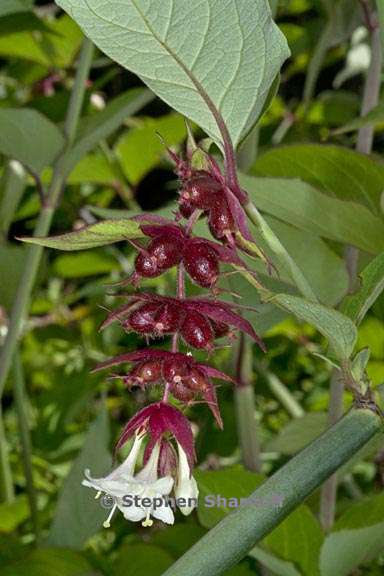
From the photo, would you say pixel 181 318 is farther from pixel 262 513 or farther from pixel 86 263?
pixel 86 263

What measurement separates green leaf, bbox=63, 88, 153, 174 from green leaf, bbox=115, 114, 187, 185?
0.21 meters

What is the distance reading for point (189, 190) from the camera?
289mm

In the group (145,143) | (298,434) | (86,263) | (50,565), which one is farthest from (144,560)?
(86,263)

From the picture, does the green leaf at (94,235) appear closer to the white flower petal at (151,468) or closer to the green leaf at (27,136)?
the white flower petal at (151,468)

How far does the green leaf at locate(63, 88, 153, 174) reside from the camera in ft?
1.88

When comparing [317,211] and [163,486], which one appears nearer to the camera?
[163,486]

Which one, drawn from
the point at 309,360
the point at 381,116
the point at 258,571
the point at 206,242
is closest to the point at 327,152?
the point at 381,116

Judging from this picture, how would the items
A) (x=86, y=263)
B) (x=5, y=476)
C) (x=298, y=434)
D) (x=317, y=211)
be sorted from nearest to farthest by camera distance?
(x=317, y=211) → (x=298, y=434) → (x=5, y=476) → (x=86, y=263)

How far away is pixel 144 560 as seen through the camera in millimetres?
554

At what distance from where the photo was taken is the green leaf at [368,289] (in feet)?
1.02

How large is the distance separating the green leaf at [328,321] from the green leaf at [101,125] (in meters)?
0.31

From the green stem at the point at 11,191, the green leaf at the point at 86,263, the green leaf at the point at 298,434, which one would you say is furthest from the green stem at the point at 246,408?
the green leaf at the point at 86,263

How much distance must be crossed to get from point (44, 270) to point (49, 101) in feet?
0.51

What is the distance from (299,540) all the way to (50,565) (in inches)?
6.6
